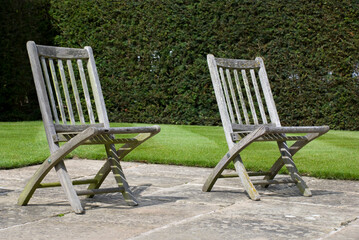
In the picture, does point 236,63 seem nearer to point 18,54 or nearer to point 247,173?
point 247,173

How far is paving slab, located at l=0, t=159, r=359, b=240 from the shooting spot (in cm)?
276

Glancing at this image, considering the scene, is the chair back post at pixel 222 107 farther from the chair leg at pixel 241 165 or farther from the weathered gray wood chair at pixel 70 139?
the weathered gray wood chair at pixel 70 139

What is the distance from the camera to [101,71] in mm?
11438

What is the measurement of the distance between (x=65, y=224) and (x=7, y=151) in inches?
156

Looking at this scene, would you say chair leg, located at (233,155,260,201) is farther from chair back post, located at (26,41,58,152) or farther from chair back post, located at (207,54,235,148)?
chair back post, located at (26,41,58,152)

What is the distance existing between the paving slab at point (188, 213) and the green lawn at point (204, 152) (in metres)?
0.74

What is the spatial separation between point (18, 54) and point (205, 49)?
4632mm

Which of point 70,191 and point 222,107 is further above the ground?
point 222,107

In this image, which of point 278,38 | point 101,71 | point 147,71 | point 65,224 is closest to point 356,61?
point 278,38

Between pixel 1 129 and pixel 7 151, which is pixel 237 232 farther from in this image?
pixel 1 129

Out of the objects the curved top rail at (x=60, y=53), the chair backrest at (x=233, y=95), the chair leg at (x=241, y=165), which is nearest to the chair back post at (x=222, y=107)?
the chair backrest at (x=233, y=95)

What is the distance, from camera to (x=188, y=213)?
3291 millimetres

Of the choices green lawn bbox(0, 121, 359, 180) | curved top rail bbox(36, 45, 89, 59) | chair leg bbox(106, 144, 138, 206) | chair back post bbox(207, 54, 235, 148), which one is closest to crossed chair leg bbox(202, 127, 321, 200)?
chair back post bbox(207, 54, 235, 148)

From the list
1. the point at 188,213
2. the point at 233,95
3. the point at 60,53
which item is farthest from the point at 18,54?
the point at 188,213
